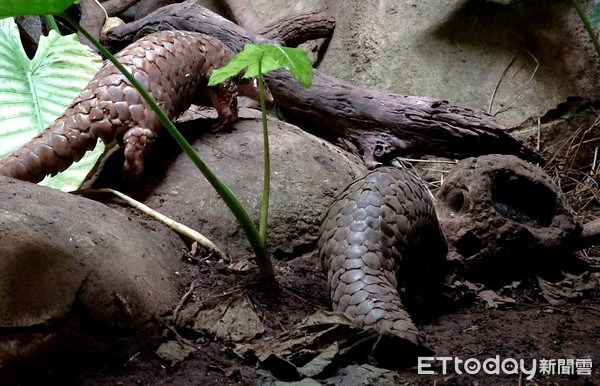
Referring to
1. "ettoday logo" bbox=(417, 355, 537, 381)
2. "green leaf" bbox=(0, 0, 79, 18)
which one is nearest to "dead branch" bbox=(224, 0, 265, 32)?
"green leaf" bbox=(0, 0, 79, 18)

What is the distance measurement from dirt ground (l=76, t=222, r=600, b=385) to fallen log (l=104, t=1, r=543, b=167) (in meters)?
0.81

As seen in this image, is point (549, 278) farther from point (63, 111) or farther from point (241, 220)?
point (63, 111)

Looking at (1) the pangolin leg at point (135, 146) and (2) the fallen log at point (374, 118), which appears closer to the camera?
(1) the pangolin leg at point (135, 146)

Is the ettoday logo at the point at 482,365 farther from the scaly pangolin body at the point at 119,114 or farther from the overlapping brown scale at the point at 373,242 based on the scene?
the scaly pangolin body at the point at 119,114

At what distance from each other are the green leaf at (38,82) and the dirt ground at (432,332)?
0.83 m

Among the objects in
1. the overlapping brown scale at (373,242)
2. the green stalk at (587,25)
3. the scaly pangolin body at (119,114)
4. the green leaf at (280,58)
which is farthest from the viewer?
the green stalk at (587,25)

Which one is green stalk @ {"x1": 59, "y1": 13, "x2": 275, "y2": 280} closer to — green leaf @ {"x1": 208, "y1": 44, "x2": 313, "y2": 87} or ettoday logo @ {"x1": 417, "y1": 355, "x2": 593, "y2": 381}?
green leaf @ {"x1": 208, "y1": 44, "x2": 313, "y2": 87}

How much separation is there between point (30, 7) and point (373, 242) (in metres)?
1.03

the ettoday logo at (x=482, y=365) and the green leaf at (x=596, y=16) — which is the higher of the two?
the green leaf at (x=596, y=16)

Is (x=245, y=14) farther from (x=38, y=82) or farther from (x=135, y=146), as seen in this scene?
(x=135, y=146)

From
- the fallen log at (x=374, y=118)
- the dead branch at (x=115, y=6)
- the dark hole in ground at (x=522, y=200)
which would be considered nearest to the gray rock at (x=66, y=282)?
the dark hole in ground at (x=522, y=200)

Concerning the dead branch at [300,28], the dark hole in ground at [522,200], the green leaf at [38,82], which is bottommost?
the dark hole in ground at [522,200]

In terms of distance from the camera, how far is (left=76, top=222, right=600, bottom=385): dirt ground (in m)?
1.23

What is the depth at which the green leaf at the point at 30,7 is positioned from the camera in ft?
4.04
